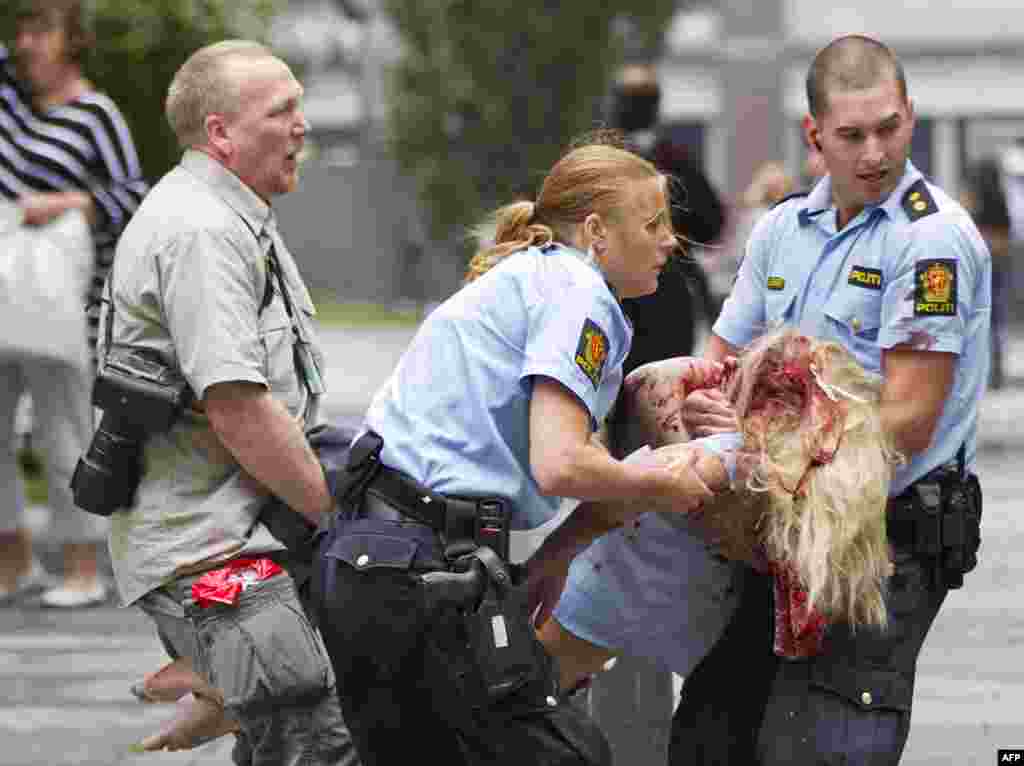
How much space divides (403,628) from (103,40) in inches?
286

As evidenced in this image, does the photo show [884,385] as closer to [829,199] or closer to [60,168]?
[829,199]

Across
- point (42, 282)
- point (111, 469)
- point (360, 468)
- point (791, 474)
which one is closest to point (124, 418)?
point (111, 469)

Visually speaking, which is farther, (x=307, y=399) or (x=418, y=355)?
(x=307, y=399)

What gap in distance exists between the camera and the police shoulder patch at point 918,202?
4191 mm

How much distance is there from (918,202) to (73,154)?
14.1ft

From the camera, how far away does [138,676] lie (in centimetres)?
702

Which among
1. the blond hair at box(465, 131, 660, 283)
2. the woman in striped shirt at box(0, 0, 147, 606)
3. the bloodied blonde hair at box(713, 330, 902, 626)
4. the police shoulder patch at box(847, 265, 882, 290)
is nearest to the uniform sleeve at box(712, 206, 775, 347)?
the police shoulder patch at box(847, 265, 882, 290)

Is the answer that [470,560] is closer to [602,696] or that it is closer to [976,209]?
[602,696]

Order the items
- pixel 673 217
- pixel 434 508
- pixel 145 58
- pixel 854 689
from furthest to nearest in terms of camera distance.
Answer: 1. pixel 145 58
2. pixel 673 217
3. pixel 854 689
4. pixel 434 508

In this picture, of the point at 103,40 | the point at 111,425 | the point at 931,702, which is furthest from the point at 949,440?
the point at 103,40

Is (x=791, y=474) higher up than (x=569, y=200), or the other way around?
(x=569, y=200)

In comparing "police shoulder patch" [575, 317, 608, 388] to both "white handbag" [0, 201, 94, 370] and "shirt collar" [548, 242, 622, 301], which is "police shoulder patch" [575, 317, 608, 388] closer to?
"shirt collar" [548, 242, 622, 301]

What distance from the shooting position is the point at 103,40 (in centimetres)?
1044

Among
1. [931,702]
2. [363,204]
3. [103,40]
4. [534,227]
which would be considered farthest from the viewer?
[363,204]
